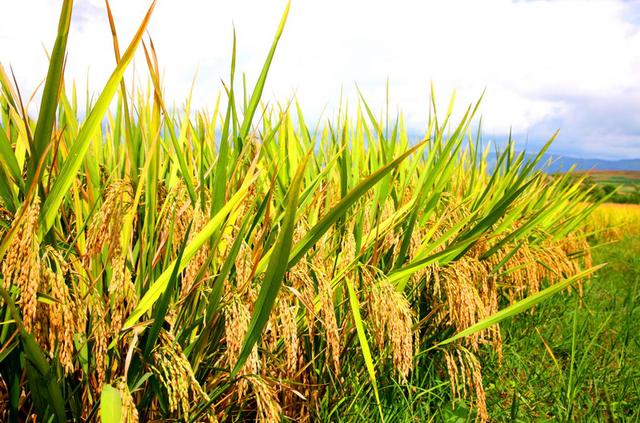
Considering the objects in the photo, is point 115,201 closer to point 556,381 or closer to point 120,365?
point 120,365

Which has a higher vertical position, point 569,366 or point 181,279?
point 181,279

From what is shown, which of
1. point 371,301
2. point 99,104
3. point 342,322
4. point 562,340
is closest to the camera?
point 99,104

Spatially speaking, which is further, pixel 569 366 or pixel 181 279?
pixel 569 366

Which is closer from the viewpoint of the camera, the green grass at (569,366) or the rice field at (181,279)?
the rice field at (181,279)

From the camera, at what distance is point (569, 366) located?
2879 mm

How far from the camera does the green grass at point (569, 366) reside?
2.41 m

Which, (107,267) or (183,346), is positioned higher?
(107,267)

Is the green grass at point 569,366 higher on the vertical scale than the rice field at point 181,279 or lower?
lower

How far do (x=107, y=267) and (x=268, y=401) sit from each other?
0.57 meters

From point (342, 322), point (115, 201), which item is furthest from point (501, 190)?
point (115, 201)

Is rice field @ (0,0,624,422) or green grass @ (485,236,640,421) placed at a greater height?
rice field @ (0,0,624,422)

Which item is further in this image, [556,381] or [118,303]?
[556,381]

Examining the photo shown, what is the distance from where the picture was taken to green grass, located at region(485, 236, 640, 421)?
7.91ft

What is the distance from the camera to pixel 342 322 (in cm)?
204
